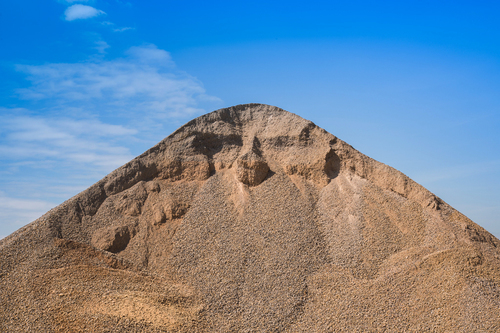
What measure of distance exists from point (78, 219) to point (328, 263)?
31.8 ft

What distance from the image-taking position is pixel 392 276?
13703 mm

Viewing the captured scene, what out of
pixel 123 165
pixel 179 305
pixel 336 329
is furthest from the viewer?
pixel 123 165

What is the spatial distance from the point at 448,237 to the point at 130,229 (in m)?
11.8

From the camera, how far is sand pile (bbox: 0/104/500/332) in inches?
496

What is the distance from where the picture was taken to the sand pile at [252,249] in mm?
12586

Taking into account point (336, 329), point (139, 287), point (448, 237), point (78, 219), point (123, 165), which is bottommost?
point (336, 329)

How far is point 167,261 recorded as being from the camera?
1511cm

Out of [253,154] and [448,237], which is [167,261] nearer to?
[253,154]

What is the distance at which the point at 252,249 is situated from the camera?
14.7 m

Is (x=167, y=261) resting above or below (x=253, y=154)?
below

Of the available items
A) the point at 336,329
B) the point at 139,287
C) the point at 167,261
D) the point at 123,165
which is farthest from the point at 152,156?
the point at 336,329

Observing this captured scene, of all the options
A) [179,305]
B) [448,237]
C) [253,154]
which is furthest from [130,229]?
[448,237]

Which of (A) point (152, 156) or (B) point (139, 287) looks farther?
(A) point (152, 156)

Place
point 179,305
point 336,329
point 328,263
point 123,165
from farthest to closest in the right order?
point 123,165
point 328,263
point 179,305
point 336,329
